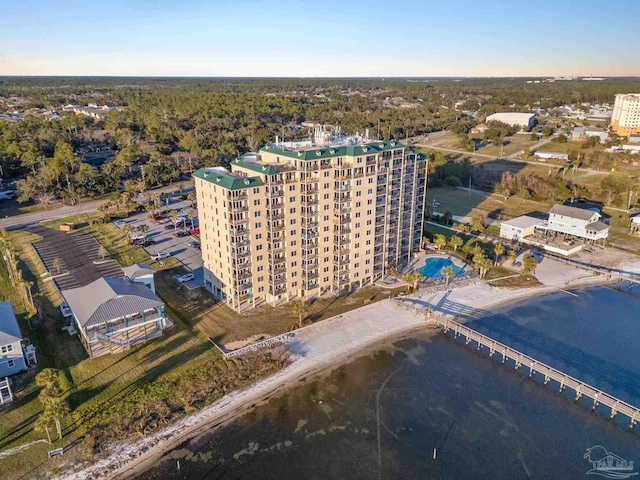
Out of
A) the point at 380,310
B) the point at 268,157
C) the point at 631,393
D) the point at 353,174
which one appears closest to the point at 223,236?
the point at 268,157

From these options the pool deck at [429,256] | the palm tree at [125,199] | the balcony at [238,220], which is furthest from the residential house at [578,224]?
the palm tree at [125,199]

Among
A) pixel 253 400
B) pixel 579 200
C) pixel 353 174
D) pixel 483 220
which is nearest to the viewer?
pixel 253 400

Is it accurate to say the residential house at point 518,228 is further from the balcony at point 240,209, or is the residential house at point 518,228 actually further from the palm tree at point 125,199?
the palm tree at point 125,199

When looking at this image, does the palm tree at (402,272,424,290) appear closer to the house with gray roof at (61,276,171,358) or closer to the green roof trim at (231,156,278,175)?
the green roof trim at (231,156,278,175)

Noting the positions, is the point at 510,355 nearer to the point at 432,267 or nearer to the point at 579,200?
the point at 432,267

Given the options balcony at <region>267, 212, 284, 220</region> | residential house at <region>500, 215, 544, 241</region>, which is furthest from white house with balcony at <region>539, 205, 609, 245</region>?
balcony at <region>267, 212, 284, 220</region>

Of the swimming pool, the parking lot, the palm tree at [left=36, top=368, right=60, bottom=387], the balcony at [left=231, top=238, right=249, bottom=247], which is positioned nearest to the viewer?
the palm tree at [left=36, top=368, right=60, bottom=387]
